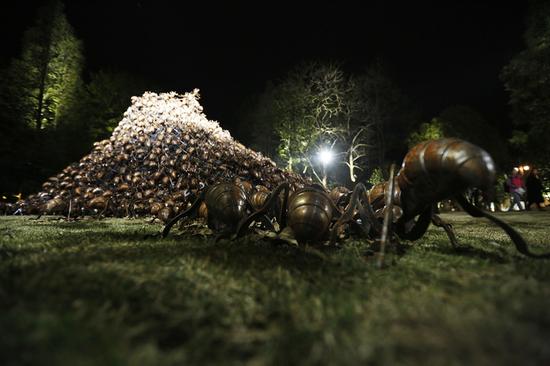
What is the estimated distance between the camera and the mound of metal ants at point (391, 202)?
2191mm

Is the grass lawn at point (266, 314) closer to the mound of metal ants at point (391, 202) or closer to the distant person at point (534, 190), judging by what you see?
the mound of metal ants at point (391, 202)

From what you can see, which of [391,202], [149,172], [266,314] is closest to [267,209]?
[391,202]

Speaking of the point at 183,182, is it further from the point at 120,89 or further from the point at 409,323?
the point at 120,89

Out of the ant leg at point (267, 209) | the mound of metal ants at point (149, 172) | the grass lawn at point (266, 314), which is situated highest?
the mound of metal ants at point (149, 172)

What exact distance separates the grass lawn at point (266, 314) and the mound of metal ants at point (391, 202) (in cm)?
60

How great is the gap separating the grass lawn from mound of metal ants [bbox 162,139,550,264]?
600 mm

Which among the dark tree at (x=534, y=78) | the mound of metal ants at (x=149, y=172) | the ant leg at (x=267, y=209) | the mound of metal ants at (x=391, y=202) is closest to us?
the mound of metal ants at (x=391, y=202)

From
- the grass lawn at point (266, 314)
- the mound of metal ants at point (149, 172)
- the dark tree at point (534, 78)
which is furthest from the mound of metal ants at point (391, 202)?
the dark tree at point (534, 78)

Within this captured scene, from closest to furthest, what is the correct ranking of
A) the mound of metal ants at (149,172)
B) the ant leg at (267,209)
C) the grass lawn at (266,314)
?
1. the grass lawn at (266,314)
2. the ant leg at (267,209)
3. the mound of metal ants at (149,172)

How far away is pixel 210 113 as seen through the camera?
42.4 metres

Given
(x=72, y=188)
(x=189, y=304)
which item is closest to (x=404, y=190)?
(x=189, y=304)

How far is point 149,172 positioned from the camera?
9.56 metres

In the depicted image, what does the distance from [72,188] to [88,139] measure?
1737 cm

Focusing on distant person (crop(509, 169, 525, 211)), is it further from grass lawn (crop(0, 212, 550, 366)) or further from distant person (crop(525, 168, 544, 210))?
grass lawn (crop(0, 212, 550, 366))
